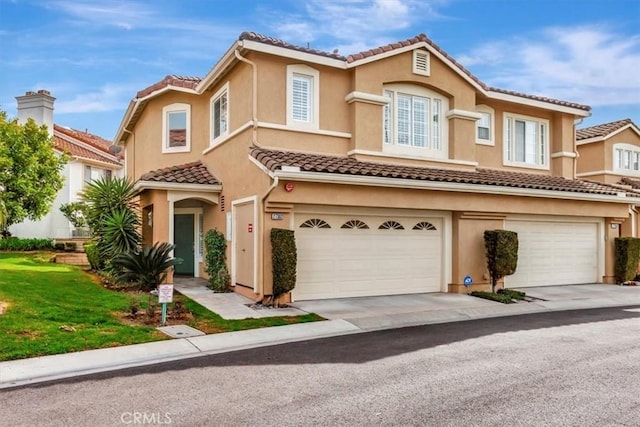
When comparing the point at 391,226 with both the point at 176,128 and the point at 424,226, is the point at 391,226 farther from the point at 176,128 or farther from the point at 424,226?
the point at 176,128

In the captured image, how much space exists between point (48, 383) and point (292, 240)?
6103 mm

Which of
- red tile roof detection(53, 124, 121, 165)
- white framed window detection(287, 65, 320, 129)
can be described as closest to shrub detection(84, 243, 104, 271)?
white framed window detection(287, 65, 320, 129)

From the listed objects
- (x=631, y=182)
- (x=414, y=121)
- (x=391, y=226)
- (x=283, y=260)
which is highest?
(x=414, y=121)

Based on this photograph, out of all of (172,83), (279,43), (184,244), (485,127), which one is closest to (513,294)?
(485,127)

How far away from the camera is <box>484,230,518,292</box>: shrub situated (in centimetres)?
1367

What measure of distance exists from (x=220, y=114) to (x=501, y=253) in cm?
972

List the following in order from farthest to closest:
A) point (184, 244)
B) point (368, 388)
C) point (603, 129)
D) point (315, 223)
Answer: point (603, 129) < point (184, 244) < point (315, 223) < point (368, 388)

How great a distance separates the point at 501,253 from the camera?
44.9 ft

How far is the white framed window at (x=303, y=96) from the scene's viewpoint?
1327 cm

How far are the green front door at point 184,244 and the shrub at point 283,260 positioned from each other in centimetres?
711

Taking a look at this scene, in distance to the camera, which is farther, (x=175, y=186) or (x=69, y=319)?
(x=175, y=186)

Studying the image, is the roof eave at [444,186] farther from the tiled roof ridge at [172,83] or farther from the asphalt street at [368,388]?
the tiled roof ridge at [172,83]

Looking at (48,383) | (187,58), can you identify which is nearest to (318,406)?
(48,383)

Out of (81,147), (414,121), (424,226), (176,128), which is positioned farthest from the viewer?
(81,147)
